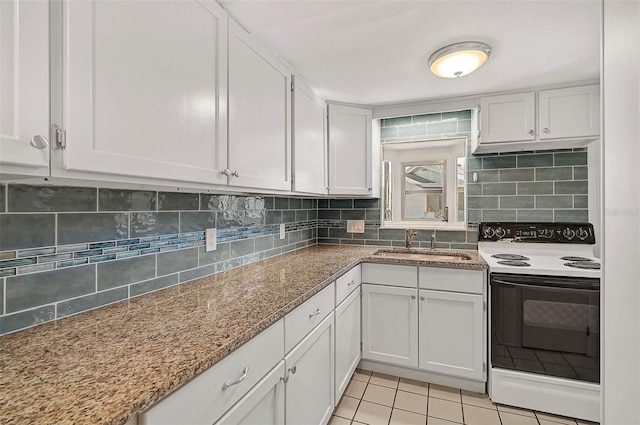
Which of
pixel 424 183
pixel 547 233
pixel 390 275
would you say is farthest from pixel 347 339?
pixel 547 233

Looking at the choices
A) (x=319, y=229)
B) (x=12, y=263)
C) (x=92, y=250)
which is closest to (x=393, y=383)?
(x=319, y=229)

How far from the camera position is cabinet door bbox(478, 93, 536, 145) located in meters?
2.23

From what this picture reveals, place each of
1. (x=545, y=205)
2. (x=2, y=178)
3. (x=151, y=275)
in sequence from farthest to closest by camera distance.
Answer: (x=545, y=205)
(x=151, y=275)
(x=2, y=178)

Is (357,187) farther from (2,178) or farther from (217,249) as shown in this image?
(2,178)

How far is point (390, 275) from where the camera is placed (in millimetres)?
2223

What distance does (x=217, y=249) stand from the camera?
1.75m

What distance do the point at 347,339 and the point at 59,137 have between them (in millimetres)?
1781

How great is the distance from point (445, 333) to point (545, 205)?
1.30 m

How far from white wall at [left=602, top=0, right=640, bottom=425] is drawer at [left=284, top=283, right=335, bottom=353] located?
3.05ft

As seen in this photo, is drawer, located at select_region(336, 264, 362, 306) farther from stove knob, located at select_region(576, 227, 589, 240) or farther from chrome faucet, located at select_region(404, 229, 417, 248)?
stove knob, located at select_region(576, 227, 589, 240)

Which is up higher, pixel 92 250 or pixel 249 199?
pixel 249 199

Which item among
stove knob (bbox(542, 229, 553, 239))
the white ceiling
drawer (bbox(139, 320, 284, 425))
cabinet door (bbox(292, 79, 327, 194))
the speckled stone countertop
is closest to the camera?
the speckled stone countertop

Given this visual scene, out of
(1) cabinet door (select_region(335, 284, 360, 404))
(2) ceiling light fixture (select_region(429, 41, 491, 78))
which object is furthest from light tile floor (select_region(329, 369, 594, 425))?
(2) ceiling light fixture (select_region(429, 41, 491, 78))

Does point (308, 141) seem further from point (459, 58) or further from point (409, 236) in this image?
Answer: point (409, 236)
